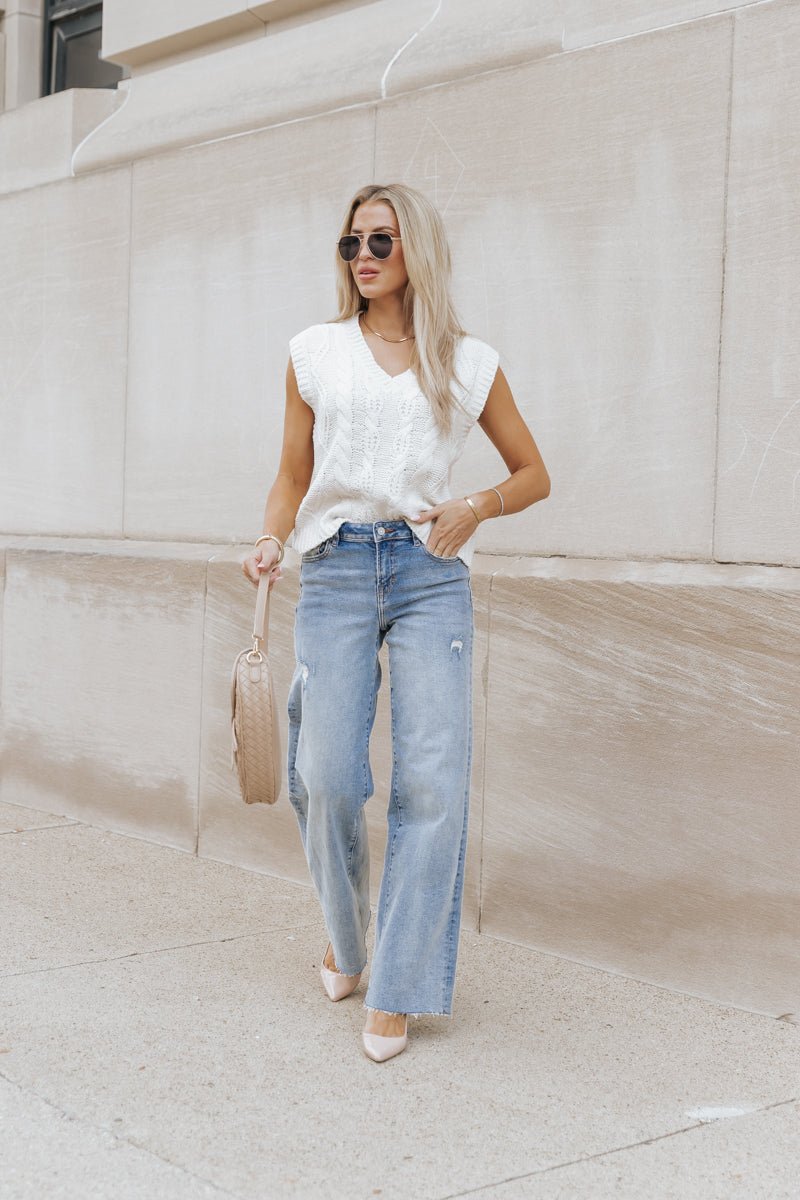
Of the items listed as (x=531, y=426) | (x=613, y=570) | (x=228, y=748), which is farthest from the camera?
(x=228, y=748)

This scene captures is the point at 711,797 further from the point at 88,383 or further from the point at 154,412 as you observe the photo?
the point at 88,383

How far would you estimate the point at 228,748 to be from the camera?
5.66 meters

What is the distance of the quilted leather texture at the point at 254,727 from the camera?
355 centimetres

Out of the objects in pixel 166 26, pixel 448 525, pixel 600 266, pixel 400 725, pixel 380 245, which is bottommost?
pixel 400 725

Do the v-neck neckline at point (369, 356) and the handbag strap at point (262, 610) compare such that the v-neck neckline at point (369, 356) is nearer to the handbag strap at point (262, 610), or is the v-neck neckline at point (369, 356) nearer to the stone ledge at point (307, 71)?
the handbag strap at point (262, 610)

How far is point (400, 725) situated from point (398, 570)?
0.38 meters

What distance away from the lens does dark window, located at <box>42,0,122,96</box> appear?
25.4ft

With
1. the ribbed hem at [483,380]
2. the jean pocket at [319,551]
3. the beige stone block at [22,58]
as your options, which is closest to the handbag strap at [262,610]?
the jean pocket at [319,551]

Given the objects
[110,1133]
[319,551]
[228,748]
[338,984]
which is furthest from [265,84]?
[110,1133]

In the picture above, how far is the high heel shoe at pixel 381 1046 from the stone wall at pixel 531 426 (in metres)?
0.95

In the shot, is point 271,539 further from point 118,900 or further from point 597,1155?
point 118,900

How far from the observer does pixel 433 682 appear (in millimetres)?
3682

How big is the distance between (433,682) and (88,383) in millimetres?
3447

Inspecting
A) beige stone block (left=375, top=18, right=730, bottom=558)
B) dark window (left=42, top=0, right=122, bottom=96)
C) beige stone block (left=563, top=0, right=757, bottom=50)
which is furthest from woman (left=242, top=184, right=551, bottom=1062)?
dark window (left=42, top=0, right=122, bottom=96)
